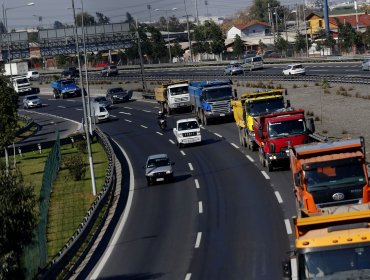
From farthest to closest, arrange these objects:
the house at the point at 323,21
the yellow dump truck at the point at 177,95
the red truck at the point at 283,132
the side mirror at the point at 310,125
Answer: the house at the point at 323,21 → the yellow dump truck at the point at 177,95 → the red truck at the point at 283,132 → the side mirror at the point at 310,125

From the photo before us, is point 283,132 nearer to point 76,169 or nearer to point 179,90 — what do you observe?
point 76,169

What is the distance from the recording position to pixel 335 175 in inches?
1059

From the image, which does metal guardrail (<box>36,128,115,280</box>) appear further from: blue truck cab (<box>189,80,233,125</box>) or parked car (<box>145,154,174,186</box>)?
blue truck cab (<box>189,80,233,125</box>)

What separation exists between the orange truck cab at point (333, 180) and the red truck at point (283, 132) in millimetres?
13744

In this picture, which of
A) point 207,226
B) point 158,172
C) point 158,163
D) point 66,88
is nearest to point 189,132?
point 158,163

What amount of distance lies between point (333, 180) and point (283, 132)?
15099 mm

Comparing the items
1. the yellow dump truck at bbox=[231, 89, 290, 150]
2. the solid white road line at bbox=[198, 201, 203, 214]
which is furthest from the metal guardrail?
the yellow dump truck at bbox=[231, 89, 290, 150]

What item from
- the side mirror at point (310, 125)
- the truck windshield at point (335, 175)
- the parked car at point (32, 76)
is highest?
the parked car at point (32, 76)

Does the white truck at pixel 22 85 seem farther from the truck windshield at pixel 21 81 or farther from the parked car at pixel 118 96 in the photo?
the parked car at pixel 118 96

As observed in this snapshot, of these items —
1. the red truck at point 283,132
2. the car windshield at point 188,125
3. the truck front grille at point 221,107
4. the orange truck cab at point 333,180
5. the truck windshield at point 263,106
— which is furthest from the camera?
Result: the truck front grille at point 221,107

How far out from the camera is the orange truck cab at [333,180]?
26.7m

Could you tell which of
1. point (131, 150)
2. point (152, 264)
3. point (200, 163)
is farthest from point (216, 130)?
point (152, 264)

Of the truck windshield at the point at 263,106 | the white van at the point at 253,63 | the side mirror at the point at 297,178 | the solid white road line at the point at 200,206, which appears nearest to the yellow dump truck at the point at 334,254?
the side mirror at the point at 297,178

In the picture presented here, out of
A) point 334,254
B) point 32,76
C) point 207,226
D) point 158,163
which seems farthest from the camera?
point 32,76
